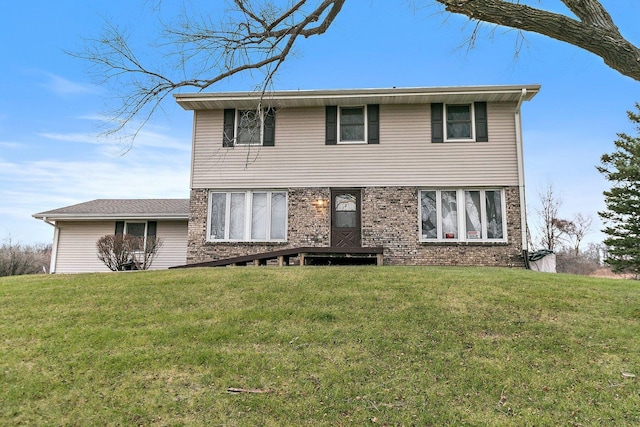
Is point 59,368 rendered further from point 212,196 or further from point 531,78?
point 531,78

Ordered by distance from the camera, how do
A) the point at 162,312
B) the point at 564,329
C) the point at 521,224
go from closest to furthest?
the point at 564,329 → the point at 162,312 → the point at 521,224

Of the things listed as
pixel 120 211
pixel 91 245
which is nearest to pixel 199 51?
pixel 120 211

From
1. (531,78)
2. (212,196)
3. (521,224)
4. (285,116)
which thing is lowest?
(521,224)

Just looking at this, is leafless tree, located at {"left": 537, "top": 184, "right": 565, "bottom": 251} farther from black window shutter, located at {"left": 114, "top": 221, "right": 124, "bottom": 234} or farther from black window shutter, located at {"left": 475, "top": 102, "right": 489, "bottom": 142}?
black window shutter, located at {"left": 114, "top": 221, "right": 124, "bottom": 234}

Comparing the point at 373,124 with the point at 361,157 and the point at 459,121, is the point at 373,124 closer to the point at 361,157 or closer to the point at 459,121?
the point at 361,157

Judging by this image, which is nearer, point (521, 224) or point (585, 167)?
point (521, 224)

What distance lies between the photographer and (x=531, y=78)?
39.7 feet

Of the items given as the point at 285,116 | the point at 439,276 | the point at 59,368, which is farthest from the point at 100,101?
the point at 439,276

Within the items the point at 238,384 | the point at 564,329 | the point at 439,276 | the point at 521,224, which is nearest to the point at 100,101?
the point at 238,384

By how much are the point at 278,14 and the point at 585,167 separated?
17789 millimetres

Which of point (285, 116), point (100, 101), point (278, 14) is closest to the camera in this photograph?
point (278, 14)

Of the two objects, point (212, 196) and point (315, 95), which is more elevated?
point (315, 95)

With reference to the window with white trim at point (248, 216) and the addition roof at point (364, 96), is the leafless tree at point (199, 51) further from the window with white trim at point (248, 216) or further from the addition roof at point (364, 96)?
the window with white trim at point (248, 216)

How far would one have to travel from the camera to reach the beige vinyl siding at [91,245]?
1548 cm
